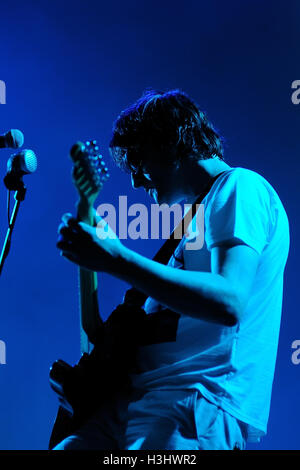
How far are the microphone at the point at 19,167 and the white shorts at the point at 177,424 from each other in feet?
2.95

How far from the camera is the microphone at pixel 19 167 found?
5.14 ft

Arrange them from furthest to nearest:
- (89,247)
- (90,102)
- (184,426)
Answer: (90,102), (184,426), (89,247)

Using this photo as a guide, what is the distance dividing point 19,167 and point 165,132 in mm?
567

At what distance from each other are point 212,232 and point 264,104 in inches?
57.8

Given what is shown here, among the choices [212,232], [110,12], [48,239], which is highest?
[110,12]

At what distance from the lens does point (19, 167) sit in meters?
1.58

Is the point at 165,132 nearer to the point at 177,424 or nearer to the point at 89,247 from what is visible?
the point at 89,247

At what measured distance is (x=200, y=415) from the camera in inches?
35.1

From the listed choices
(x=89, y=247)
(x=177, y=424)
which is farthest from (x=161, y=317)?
(x=89, y=247)

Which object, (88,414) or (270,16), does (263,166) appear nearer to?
(270,16)

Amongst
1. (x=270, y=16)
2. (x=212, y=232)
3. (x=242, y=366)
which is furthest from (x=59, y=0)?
(x=242, y=366)

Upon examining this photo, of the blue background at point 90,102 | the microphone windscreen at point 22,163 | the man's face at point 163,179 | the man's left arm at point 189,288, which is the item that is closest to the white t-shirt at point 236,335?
the man's left arm at point 189,288

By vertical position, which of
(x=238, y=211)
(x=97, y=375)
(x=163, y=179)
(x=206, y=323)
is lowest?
(x=97, y=375)

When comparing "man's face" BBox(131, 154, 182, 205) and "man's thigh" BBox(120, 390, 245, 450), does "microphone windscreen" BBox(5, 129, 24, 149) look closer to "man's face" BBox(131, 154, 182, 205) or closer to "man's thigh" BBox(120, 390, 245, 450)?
"man's face" BBox(131, 154, 182, 205)
